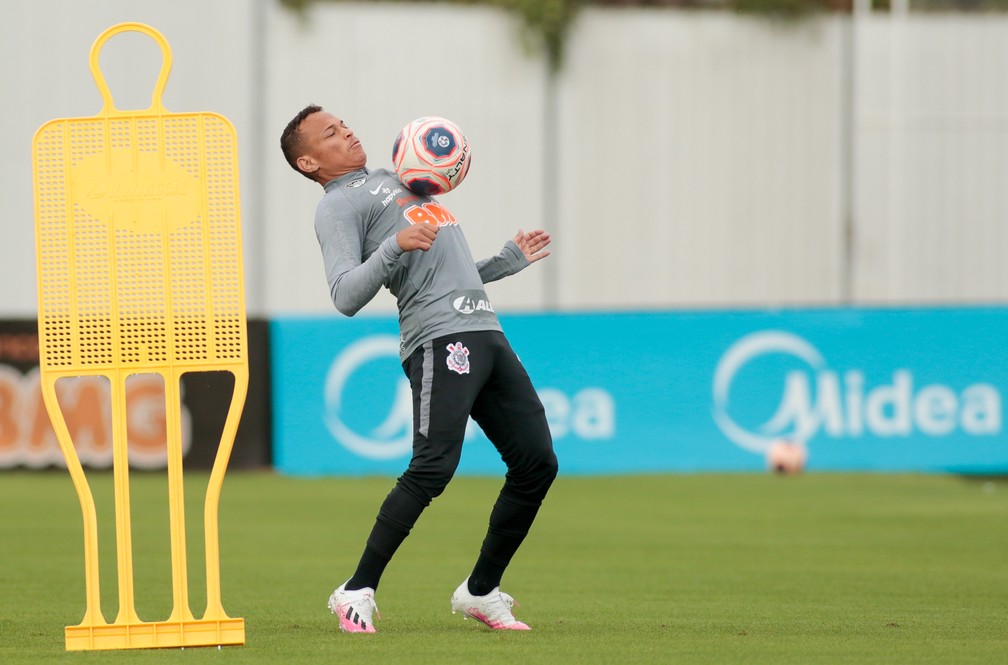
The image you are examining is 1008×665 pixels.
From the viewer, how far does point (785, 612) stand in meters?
6.54

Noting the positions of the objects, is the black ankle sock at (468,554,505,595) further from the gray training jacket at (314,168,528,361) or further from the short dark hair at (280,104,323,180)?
the short dark hair at (280,104,323,180)

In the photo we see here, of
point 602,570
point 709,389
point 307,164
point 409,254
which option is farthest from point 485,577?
point 709,389

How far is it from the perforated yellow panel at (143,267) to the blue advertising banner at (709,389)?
9.70 m

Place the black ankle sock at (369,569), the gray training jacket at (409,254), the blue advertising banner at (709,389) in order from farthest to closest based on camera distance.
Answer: the blue advertising banner at (709,389) → the gray training jacket at (409,254) → the black ankle sock at (369,569)

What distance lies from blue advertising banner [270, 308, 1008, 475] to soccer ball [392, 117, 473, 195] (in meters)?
9.21

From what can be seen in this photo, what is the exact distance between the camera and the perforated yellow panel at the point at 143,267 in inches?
210

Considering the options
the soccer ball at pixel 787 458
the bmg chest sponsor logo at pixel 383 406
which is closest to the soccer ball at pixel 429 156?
the bmg chest sponsor logo at pixel 383 406

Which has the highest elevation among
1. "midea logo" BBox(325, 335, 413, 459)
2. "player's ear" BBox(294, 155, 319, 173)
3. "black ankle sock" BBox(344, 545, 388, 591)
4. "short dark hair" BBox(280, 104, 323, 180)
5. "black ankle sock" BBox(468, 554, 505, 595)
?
"short dark hair" BBox(280, 104, 323, 180)

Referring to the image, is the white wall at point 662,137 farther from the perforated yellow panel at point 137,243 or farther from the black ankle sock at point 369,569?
the perforated yellow panel at point 137,243

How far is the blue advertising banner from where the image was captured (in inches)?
598

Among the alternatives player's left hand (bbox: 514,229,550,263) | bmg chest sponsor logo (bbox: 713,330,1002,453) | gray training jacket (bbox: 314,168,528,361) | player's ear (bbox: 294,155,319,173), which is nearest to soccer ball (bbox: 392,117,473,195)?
gray training jacket (bbox: 314,168,528,361)

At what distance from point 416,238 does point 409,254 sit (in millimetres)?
438

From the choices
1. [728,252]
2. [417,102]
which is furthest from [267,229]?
[728,252]

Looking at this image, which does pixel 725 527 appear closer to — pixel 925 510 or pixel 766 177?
pixel 925 510
